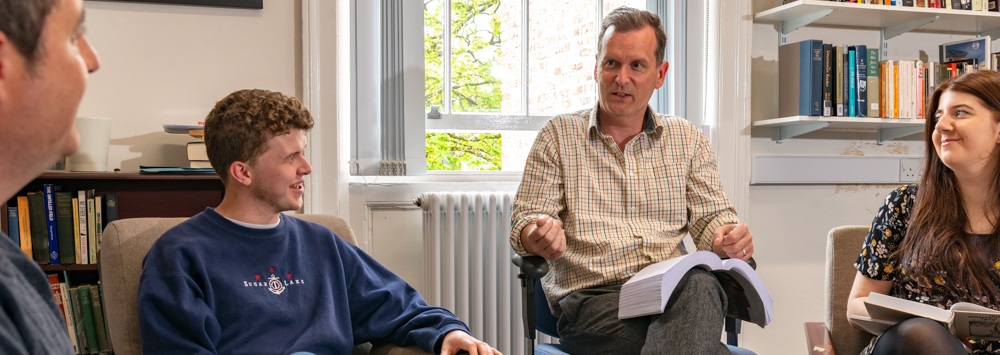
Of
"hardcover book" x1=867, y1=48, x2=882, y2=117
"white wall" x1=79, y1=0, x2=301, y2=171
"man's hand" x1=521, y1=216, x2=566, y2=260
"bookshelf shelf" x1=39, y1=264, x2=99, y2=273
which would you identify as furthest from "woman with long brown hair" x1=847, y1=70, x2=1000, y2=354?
"bookshelf shelf" x1=39, y1=264, x2=99, y2=273

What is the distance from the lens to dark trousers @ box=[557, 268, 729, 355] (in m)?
1.74

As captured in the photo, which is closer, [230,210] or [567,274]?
[230,210]

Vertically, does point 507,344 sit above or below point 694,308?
below

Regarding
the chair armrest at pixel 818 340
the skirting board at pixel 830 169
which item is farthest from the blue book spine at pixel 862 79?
the chair armrest at pixel 818 340

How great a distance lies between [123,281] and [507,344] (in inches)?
59.6

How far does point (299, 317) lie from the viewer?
5.42 feet

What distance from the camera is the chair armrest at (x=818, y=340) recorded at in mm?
1881

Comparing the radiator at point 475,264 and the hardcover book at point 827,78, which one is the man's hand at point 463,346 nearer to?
the radiator at point 475,264

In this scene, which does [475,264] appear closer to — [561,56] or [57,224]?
[561,56]

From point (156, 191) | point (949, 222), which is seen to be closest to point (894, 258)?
point (949, 222)

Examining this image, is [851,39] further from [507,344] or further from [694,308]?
[694,308]

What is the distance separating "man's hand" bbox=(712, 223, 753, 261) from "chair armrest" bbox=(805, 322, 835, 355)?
22cm

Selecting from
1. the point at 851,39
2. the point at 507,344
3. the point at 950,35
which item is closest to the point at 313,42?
the point at 507,344

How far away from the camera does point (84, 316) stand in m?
2.31
